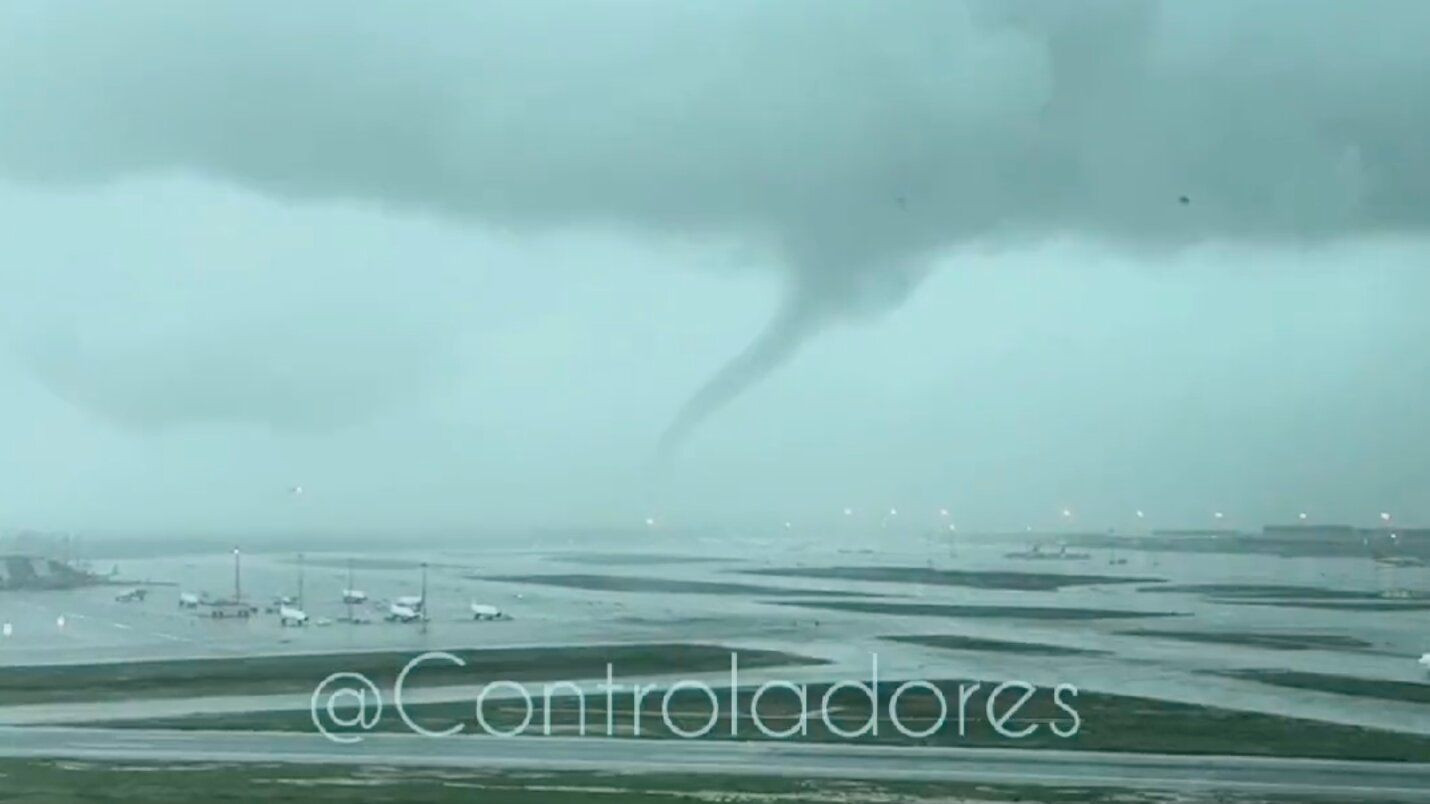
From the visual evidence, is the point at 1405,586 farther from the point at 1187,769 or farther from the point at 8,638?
the point at 8,638

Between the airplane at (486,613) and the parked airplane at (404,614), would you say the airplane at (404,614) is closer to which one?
the parked airplane at (404,614)

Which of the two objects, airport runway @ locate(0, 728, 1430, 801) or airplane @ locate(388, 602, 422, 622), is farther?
airplane @ locate(388, 602, 422, 622)

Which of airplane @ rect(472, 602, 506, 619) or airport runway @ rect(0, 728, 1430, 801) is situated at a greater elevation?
airplane @ rect(472, 602, 506, 619)

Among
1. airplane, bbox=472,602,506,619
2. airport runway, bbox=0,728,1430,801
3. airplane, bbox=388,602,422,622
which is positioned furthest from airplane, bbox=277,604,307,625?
airport runway, bbox=0,728,1430,801

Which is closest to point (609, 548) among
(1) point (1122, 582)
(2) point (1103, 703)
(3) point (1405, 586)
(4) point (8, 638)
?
(1) point (1122, 582)

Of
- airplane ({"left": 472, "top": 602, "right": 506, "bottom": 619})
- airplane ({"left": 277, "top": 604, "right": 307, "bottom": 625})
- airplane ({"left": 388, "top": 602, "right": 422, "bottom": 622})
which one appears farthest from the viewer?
airplane ({"left": 472, "top": 602, "right": 506, "bottom": 619})

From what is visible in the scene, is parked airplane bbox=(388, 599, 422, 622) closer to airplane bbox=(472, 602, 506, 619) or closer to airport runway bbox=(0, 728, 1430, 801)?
airplane bbox=(472, 602, 506, 619)

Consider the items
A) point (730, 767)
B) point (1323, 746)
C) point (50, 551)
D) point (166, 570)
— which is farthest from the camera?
point (50, 551)
